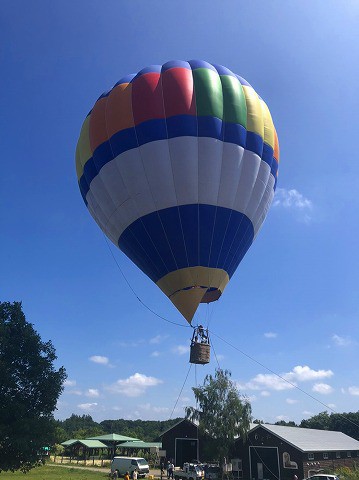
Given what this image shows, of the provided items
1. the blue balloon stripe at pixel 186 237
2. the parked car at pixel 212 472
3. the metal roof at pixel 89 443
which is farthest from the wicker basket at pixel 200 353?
the metal roof at pixel 89 443

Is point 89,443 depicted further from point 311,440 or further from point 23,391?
point 23,391

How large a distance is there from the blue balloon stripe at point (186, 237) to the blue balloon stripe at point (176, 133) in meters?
3.38

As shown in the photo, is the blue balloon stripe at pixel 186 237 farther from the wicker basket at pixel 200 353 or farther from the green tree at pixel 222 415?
the green tree at pixel 222 415

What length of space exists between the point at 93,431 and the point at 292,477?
64952mm

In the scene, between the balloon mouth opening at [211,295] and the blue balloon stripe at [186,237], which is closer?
the blue balloon stripe at [186,237]

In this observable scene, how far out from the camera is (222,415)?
36.0 metres

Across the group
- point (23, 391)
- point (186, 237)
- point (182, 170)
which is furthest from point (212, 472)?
point (182, 170)

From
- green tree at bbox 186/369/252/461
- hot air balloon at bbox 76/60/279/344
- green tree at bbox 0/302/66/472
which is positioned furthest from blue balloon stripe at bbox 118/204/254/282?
green tree at bbox 186/369/252/461

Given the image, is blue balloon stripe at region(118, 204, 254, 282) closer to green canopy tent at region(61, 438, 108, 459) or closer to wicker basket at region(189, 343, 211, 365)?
wicker basket at region(189, 343, 211, 365)

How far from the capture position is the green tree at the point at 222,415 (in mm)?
35375

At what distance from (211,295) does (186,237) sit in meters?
3.47

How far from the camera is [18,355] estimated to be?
846 inches

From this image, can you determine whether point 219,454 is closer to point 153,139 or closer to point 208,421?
point 208,421

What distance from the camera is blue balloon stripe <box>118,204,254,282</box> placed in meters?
19.3
